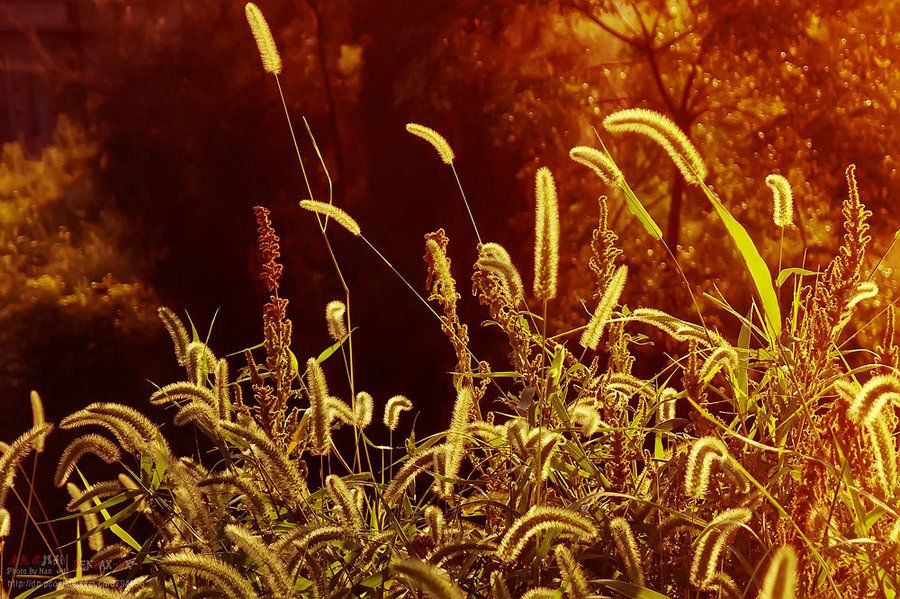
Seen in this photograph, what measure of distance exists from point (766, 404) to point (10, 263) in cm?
385

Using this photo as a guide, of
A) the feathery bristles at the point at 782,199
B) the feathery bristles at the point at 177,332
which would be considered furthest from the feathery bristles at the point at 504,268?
the feathery bristles at the point at 177,332

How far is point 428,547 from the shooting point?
3.96 feet

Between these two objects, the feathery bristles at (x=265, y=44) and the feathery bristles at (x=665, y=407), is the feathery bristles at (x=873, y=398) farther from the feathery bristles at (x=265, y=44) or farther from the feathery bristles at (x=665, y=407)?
the feathery bristles at (x=265, y=44)

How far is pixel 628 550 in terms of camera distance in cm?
103

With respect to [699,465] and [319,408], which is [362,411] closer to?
[319,408]

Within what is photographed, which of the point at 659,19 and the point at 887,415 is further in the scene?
the point at 659,19

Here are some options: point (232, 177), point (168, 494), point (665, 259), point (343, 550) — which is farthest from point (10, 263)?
point (343, 550)

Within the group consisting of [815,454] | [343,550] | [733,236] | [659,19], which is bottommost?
[343,550]

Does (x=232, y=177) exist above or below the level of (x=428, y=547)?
above

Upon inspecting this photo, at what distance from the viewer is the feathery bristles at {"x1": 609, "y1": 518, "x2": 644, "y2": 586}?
1026 mm

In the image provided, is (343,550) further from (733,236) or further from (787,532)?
(733,236)

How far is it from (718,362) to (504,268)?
313 millimetres

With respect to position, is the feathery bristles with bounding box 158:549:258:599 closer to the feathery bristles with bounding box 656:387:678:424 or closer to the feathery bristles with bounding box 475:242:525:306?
the feathery bristles with bounding box 475:242:525:306

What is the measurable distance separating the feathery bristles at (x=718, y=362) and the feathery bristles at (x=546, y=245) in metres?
0.22
